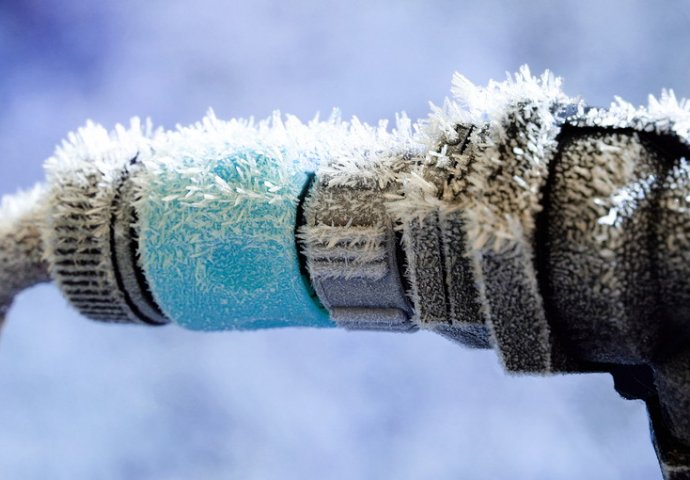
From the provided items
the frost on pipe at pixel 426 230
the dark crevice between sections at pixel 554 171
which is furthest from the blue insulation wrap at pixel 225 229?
the dark crevice between sections at pixel 554 171

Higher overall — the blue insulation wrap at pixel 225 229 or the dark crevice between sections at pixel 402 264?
the blue insulation wrap at pixel 225 229

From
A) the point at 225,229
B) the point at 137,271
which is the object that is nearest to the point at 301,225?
the point at 225,229

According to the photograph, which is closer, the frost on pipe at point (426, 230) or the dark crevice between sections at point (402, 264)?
the frost on pipe at point (426, 230)

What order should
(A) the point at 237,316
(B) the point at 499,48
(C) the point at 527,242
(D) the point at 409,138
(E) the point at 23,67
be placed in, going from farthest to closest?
1. (E) the point at 23,67
2. (B) the point at 499,48
3. (A) the point at 237,316
4. (D) the point at 409,138
5. (C) the point at 527,242

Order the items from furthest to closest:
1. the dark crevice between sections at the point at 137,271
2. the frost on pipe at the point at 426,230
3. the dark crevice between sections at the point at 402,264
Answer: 1. the dark crevice between sections at the point at 137,271
2. the dark crevice between sections at the point at 402,264
3. the frost on pipe at the point at 426,230

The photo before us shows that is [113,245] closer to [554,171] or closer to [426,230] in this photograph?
[426,230]

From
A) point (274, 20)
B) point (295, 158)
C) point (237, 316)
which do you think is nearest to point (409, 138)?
point (295, 158)

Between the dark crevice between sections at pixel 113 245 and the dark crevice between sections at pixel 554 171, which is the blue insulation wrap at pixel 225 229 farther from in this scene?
the dark crevice between sections at pixel 554 171

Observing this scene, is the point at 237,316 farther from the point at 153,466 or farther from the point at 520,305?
the point at 153,466
